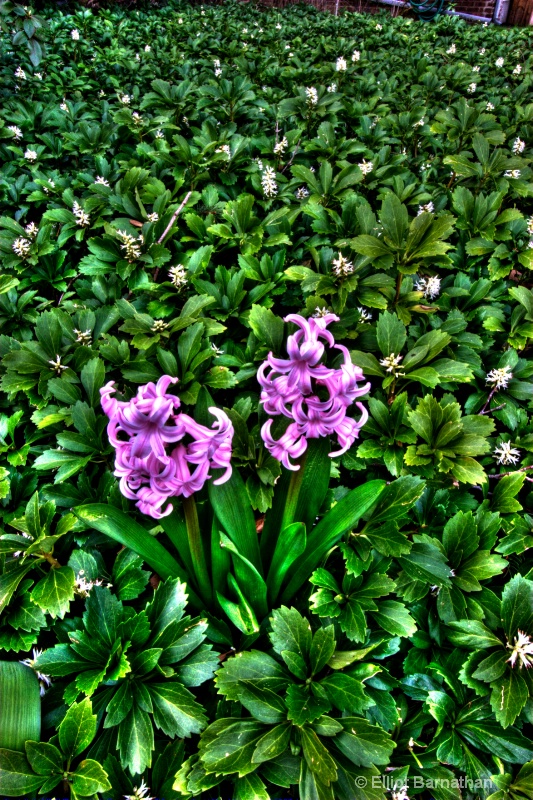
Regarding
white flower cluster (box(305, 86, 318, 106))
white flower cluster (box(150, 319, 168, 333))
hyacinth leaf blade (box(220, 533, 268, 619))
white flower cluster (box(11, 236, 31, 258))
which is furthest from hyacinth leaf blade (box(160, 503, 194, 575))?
white flower cluster (box(305, 86, 318, 106))

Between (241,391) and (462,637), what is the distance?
1.03 metres

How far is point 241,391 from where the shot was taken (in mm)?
1830

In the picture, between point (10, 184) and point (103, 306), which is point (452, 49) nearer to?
point (10, 184)

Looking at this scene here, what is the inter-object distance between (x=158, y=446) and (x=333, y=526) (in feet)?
1.71

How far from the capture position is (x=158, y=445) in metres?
0.97

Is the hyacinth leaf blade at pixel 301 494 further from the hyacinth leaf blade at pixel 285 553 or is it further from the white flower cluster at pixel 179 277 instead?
the white flower cluster at pixel 179 277

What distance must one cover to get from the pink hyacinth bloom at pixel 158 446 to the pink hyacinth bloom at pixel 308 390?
5.9 inches

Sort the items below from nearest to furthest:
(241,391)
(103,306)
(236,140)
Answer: (241,391) < (103,306) < (236,140)

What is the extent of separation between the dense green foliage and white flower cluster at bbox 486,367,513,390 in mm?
13

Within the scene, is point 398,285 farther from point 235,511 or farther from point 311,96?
point 311,96

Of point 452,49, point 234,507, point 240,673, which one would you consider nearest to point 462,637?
point 240,673

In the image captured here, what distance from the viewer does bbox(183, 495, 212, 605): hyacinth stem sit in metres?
1.22

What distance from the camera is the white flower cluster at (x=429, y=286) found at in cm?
200

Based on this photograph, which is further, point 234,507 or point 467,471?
point 467,471
